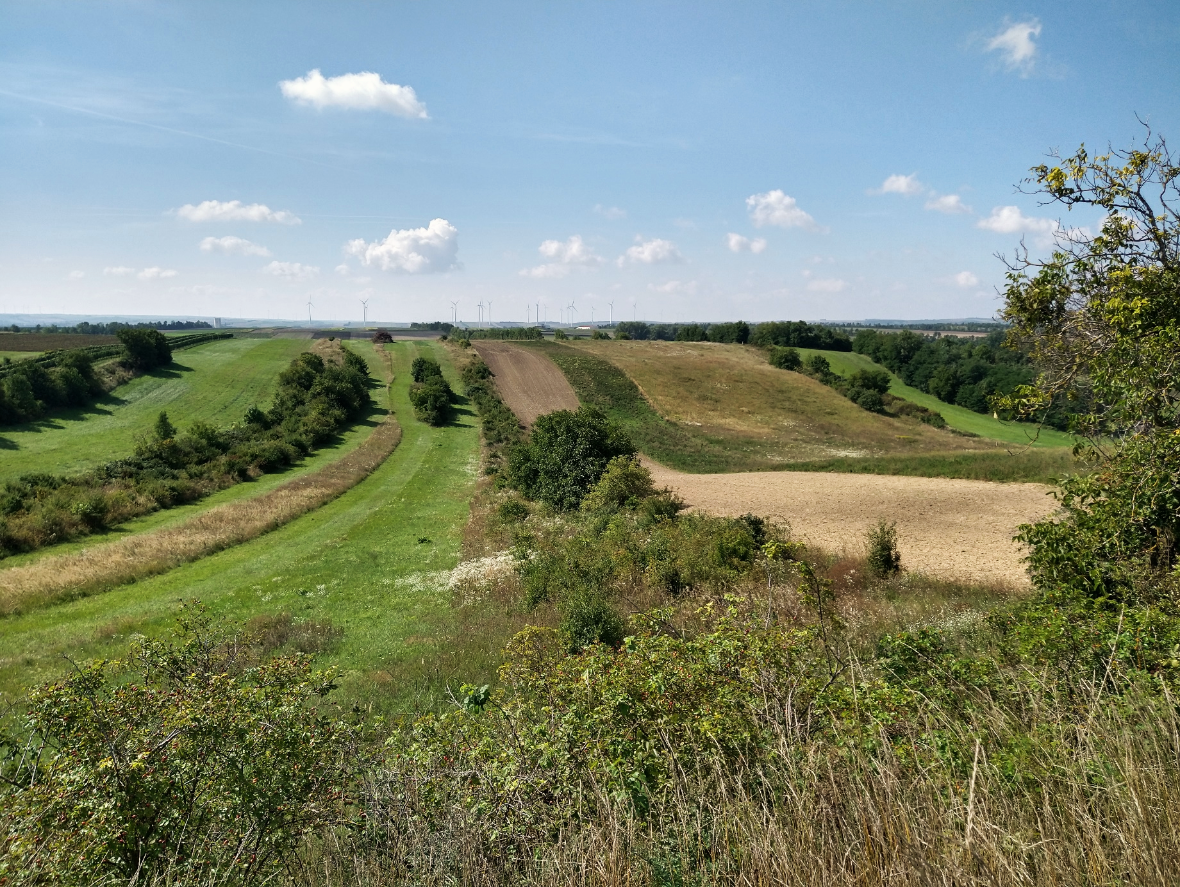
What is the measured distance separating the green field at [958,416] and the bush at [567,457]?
42856 mm

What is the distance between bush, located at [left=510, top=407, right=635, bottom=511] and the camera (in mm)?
30375


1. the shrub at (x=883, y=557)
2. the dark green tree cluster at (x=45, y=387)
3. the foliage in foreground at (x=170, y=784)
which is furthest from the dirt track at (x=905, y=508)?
the dark green tree cluster at (x=45, y=387)

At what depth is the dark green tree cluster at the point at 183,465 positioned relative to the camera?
1141 inches

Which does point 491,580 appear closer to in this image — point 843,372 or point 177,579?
point 177,579

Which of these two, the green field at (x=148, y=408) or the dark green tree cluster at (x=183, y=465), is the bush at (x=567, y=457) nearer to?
the dark green tree cluster at (x=183, y=465)

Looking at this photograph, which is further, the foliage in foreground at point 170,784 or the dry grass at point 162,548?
the dry grass at point 162,548

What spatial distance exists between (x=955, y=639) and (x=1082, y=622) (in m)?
3.50

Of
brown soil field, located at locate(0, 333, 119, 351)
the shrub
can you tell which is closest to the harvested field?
the shrub

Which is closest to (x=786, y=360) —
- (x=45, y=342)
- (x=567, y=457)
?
(x=567, y=457)

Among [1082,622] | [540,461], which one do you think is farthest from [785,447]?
[1082,622]

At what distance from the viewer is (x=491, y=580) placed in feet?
66.4

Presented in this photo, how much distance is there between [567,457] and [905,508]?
16.9 metres

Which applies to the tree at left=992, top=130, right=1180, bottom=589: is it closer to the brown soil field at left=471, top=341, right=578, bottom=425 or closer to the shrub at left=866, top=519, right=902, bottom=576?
the shrub at left=866, top=519, right=902, bottom=576

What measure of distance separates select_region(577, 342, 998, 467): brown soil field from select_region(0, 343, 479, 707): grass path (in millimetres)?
28461
